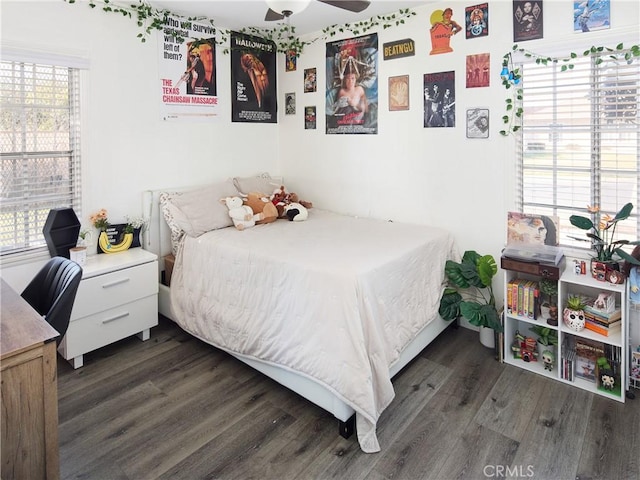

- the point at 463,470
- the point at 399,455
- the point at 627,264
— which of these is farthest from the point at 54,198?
the point at 627,264

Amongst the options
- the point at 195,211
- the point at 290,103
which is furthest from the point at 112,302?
the point at 290,103

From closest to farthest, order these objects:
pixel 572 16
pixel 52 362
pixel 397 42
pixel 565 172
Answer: pixel 52 362
pixel 572 16
pixel 565 172
pixel 397 42

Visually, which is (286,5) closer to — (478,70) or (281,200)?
(478,70)

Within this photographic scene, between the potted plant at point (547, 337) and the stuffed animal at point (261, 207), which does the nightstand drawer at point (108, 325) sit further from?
the potted plant at point (547, 337)

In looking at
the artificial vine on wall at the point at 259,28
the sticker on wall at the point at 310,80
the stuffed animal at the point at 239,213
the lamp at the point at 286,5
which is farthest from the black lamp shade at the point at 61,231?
the sticker on wall at the point at 310,80

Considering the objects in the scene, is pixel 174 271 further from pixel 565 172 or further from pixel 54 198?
pixel 565 172

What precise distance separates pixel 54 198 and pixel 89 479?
1.95 metres

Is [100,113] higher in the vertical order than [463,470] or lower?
higher

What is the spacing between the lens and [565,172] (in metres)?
2.79

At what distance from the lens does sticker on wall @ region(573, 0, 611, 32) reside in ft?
8.20

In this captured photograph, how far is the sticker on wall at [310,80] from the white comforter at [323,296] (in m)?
1.50

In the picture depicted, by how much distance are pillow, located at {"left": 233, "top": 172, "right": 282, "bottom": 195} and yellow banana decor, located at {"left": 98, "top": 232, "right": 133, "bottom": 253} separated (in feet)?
3.34

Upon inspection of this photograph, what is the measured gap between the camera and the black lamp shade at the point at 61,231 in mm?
2729

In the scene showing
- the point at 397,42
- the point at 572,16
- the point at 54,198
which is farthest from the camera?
the point at 397,42
